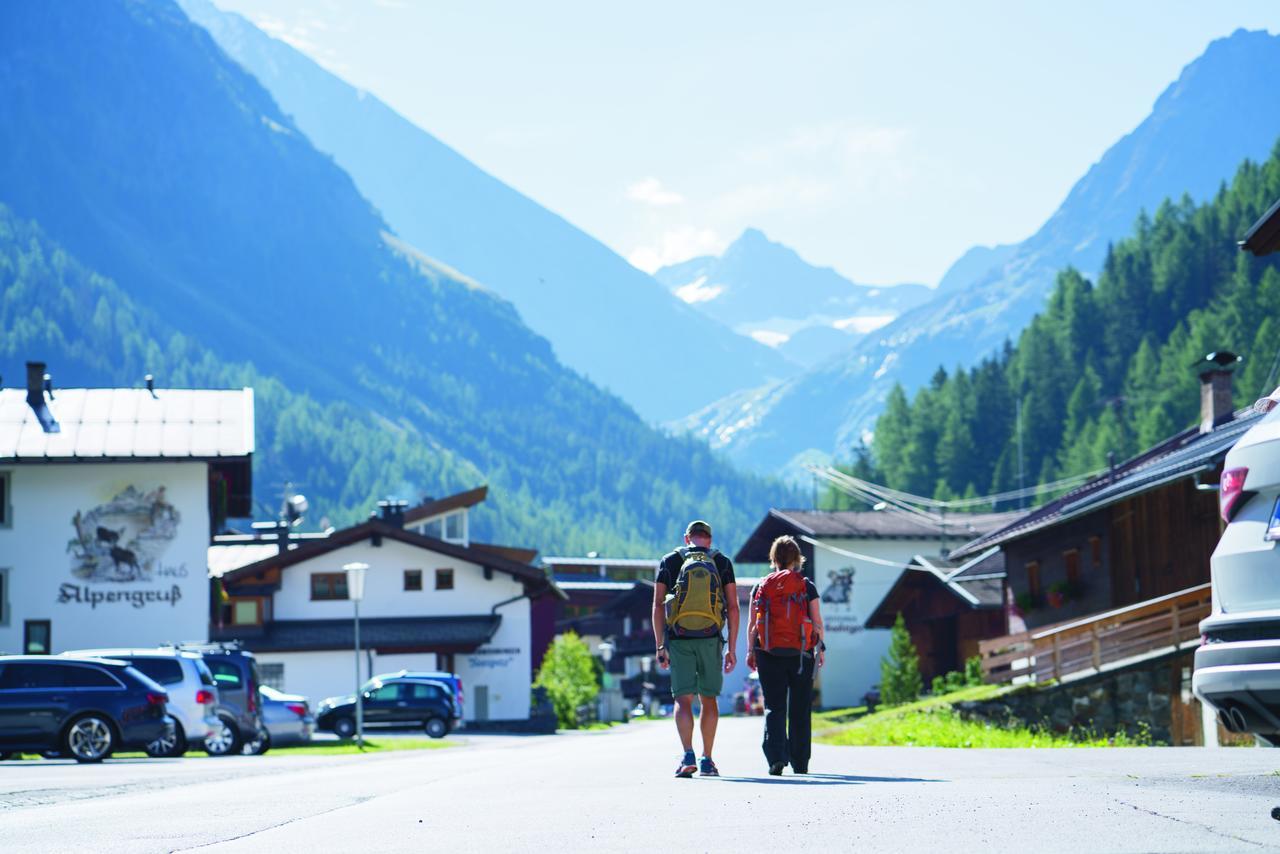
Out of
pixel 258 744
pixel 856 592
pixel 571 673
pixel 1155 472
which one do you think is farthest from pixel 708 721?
pixel 856 592

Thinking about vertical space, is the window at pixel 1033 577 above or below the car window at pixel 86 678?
above

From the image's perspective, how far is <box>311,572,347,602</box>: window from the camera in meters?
58.8

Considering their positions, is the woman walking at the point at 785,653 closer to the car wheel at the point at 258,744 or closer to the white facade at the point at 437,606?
the car wheel at the point at 258,744

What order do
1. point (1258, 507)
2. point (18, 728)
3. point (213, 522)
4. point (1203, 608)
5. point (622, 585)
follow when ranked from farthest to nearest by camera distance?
point (622, 585) → point (213, 522) → point (1203, 608) → point (18, 728) → point (1258, 507)

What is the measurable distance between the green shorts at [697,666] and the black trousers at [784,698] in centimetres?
39

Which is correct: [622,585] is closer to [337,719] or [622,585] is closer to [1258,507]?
[337,719]

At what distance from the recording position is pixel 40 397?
4997cm

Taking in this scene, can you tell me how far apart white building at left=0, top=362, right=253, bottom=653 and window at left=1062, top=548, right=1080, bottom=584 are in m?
20.6

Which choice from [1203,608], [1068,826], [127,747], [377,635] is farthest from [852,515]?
[1068,826]

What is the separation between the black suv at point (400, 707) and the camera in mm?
47156

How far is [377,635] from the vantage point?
57719mm

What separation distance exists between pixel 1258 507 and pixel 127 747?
1852 centimetres

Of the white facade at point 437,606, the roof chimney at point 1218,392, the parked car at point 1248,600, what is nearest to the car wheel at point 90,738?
the parked car at point 1248,600

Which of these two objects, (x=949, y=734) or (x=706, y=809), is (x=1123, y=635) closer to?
(x=949, y=734)
